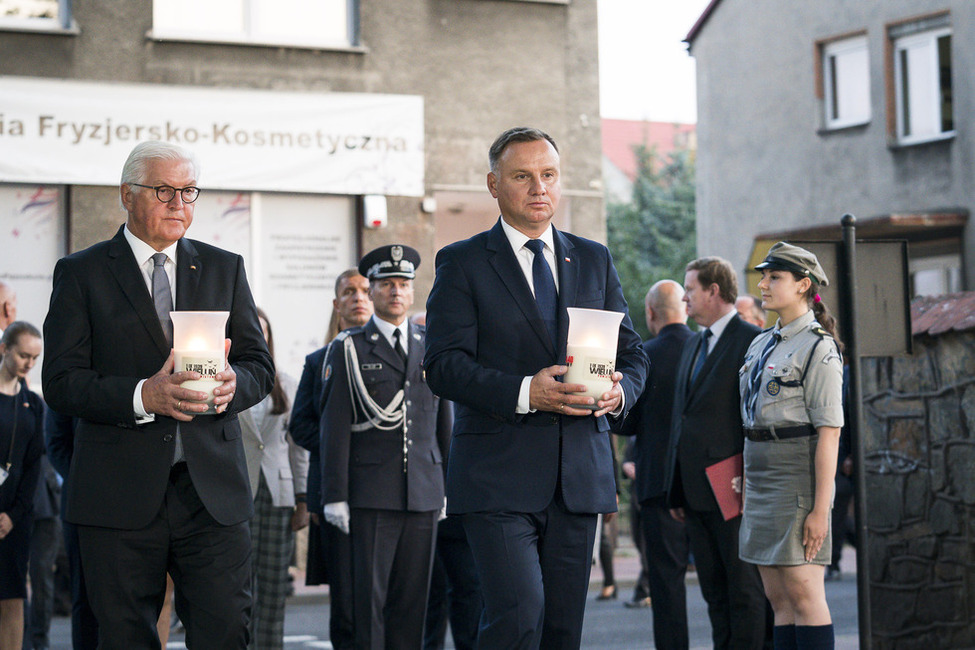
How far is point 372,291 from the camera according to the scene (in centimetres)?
779

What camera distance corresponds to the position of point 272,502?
8.27 metres

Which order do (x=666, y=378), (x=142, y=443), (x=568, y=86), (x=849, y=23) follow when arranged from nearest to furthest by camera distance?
(x=142, y=443)
(x=666, y=378)
(x=568, y=86)
(x=849, y=23)

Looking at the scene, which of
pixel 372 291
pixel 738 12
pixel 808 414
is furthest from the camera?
pixel 738 12

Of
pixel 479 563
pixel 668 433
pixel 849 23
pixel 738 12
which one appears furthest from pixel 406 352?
pixel 738 12

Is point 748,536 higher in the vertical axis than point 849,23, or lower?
lower

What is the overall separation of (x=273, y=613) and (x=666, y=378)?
2.72m

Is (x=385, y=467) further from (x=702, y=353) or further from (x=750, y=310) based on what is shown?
(x=750, y=310)

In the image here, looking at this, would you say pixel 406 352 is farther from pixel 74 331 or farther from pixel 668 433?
pixel 74 331

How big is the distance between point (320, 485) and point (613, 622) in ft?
14.7

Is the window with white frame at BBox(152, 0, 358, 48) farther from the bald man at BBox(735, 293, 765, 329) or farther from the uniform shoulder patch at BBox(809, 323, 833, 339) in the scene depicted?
the uniform shoulder patch at BBox(809, 323, 833, 339)

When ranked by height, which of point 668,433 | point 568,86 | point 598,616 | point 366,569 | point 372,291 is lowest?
point 598,616

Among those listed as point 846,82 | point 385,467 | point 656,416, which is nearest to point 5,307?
point 385,467

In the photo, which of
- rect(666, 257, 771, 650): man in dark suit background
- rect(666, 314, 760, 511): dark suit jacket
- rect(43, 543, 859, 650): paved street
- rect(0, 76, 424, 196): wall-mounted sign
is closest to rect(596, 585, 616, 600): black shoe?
rect(43, 543, 859, 650): paved street

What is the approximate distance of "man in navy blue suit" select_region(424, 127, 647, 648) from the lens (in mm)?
4641
